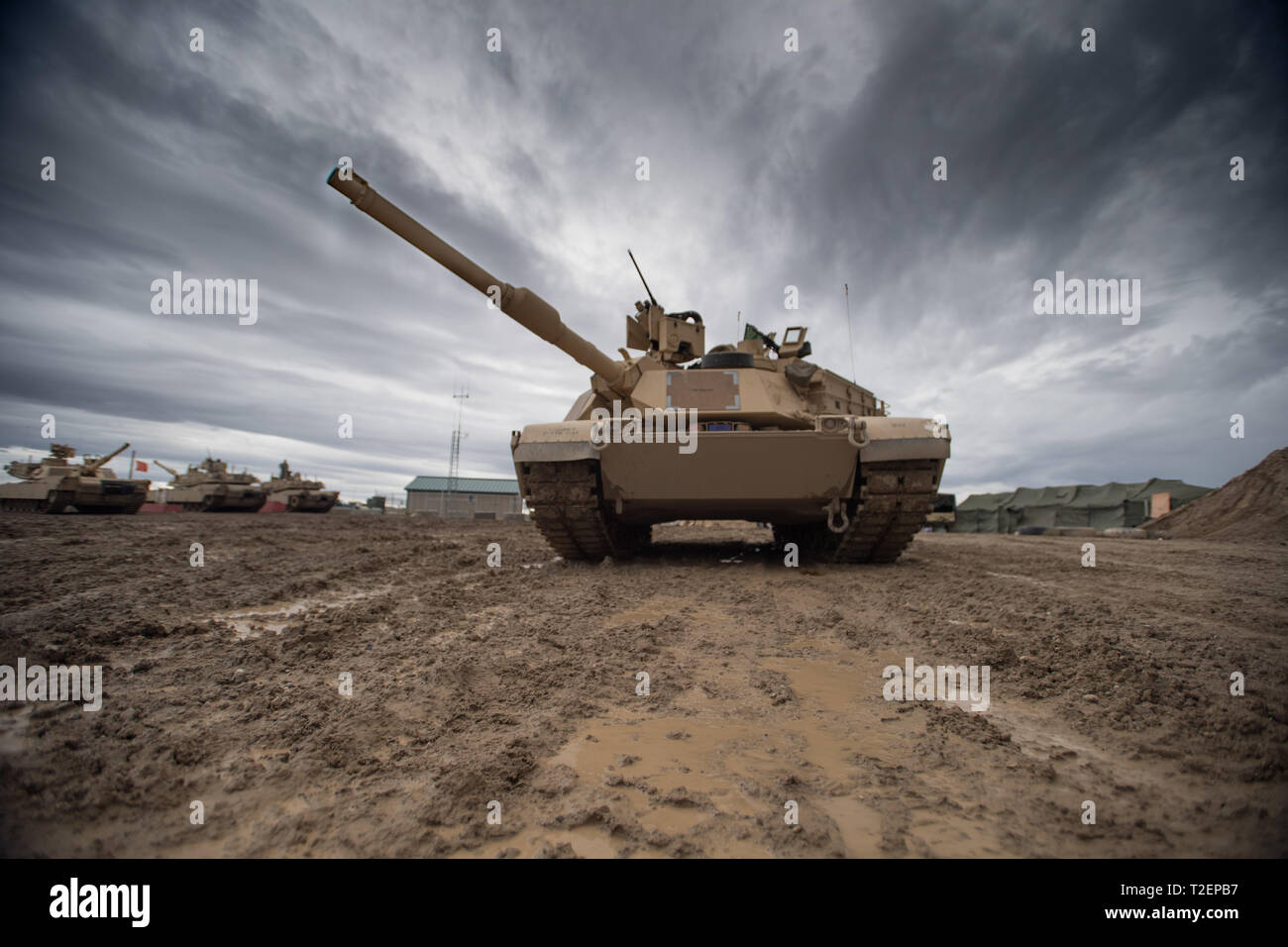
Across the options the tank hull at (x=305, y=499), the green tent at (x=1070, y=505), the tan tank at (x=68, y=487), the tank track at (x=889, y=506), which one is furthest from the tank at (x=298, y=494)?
the green tent at (x=1070, y=505)

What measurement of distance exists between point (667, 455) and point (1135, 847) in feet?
14.7

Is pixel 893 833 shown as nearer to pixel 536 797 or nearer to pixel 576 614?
pixel 536 797

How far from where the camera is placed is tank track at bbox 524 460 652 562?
5.74 metres

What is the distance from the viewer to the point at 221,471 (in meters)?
21.6

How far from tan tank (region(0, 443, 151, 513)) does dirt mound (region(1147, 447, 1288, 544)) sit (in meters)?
27.3

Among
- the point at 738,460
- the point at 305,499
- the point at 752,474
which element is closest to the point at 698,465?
the point at 738,460

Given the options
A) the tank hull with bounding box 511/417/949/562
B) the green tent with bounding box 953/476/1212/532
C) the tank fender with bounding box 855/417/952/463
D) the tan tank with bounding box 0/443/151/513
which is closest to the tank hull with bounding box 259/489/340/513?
the tan tank with bounding box 0/443/151/513

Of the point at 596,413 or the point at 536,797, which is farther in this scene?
the point at 596,413

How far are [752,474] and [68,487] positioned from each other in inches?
759

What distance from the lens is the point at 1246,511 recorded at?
12836mm

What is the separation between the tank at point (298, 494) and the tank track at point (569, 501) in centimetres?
1984

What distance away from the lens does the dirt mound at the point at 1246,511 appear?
11.8 meters

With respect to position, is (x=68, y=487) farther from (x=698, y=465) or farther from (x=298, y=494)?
(x=698, y=465)
